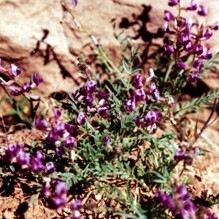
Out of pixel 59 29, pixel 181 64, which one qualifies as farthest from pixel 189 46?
pixel 59 29

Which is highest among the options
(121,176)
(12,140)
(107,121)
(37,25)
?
(37,25)

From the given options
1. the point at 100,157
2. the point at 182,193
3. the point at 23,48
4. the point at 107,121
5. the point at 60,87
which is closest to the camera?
the point at 182,193

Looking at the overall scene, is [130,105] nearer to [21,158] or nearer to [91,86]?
[91,86]

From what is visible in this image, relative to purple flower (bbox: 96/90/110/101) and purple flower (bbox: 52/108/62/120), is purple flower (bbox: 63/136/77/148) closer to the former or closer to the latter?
purple flower (bbox: 52/108/62/120)

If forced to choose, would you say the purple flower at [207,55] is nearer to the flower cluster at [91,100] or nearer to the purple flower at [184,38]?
the purple flower at [184,38]

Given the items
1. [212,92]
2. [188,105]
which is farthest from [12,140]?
[212,92]

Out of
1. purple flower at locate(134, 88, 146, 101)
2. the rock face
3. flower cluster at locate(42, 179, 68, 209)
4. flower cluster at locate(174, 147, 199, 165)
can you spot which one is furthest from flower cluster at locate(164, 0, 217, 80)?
flower cluster at locate(42, 179, 68, 209)

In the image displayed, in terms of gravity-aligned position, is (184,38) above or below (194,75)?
above

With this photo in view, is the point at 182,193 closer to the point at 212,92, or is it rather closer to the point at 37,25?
the point at 212,92
